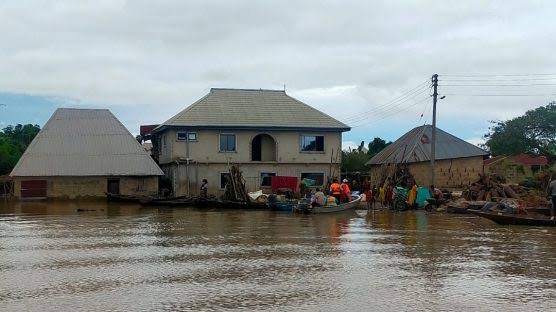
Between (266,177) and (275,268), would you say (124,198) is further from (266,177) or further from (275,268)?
(275,268)

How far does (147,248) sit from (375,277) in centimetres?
636

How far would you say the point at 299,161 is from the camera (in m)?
42.9

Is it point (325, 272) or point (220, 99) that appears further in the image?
point (220, 99)

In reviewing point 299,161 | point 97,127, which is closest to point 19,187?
point 97,127

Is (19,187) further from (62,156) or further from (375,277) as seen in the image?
(375,277)

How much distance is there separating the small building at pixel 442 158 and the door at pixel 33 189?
22.2 meters

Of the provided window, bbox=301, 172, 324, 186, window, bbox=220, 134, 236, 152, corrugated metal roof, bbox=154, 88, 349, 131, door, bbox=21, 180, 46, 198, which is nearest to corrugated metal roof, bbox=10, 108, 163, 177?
A: door, bbox=21, 180, 46, 198

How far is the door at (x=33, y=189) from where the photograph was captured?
39.6 meters

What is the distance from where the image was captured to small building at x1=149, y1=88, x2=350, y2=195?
41469 millimetres

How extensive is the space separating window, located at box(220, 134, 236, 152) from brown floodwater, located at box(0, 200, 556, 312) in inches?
799

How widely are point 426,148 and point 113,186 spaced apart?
72.6 feet

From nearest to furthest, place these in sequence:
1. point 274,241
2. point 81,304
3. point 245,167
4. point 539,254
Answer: point 81,304 < point 539,254 < point 274,241 < point 245,167

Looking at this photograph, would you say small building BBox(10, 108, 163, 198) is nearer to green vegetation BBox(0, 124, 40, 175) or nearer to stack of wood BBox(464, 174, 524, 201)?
green vegetation BBox(0, 124, 40, 175)

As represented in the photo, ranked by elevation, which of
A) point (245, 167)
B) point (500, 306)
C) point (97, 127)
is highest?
point (97, 127)
